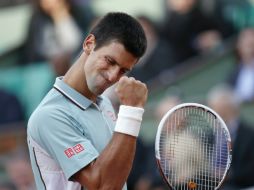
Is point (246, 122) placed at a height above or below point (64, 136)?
below

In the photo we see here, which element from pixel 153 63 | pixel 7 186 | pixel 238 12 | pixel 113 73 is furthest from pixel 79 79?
pixel 238 12

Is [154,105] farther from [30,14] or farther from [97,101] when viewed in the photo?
[97,101]

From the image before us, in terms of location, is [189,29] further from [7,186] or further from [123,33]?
[123,33]

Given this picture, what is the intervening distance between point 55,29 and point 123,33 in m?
6.30

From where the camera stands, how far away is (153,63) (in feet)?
30.3

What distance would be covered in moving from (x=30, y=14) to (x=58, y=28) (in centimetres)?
44

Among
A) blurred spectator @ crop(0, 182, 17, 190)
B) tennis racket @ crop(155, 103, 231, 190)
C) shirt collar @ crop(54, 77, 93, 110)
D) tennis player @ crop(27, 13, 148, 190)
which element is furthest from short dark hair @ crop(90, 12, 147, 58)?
blurred spectator @ crop(0, 182, 17, 190)

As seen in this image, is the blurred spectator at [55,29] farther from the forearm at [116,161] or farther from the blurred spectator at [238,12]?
the forearm at [116,161]

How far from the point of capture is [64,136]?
3.74m

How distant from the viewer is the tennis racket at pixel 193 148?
4.09 m

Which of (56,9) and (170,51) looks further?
(56,9)

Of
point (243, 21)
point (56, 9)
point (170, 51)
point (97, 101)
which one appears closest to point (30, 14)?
point (56, 9)

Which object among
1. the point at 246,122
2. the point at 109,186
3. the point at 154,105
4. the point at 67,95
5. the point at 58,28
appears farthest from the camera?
the point at 58,28

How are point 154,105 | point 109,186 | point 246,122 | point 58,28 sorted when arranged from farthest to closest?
point 58,28, point 154,105, point 246,122, point 109,186
